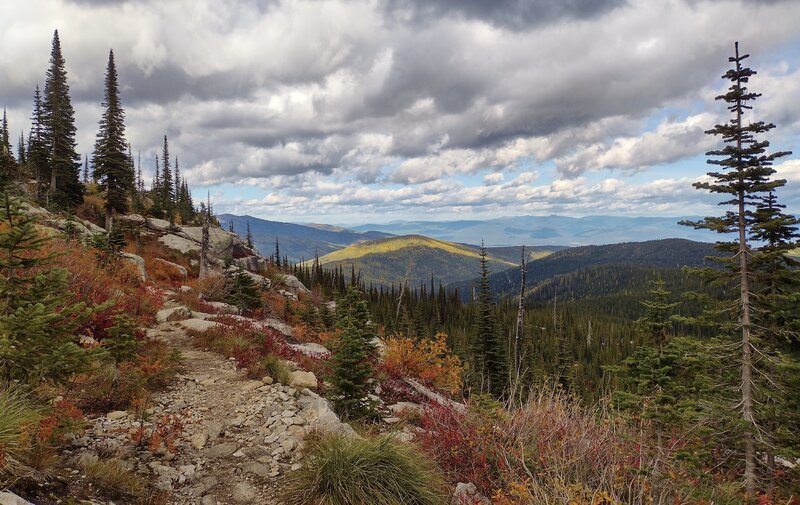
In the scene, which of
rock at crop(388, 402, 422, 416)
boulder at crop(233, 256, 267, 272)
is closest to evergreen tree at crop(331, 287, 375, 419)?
rock at crop(388, 402, 422, 416)

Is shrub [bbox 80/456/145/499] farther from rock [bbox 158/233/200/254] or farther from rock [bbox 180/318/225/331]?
rock [bbox 158/233/200/254]

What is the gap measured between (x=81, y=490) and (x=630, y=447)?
7404mm

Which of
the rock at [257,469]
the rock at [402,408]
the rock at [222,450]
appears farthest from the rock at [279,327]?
the rock at [257,469]

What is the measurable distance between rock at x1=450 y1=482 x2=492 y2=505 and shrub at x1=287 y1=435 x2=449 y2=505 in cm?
15

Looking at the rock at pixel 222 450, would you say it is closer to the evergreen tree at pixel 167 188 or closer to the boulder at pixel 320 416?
the boulder at pixel 320 416

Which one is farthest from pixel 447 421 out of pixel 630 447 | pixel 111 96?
pixel 111 96

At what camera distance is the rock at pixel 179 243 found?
3675cm

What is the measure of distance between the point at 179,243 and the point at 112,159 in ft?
29.9

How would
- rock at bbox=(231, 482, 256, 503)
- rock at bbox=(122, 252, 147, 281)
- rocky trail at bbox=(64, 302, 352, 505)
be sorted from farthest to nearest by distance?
1. rock at bbox=(122, 252, 147, 281)
2. rocky trail at bbox=(64, 302, 352, 505)
3. rock at bbox=(231, 482, 256, 503)

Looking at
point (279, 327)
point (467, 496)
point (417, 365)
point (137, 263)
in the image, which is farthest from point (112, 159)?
point (467, 496)

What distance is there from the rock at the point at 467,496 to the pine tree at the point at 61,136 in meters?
41.4

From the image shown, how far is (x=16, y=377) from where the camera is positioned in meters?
4.74

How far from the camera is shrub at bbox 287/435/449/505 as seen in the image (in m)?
4.82

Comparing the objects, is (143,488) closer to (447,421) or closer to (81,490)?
(81,490)
